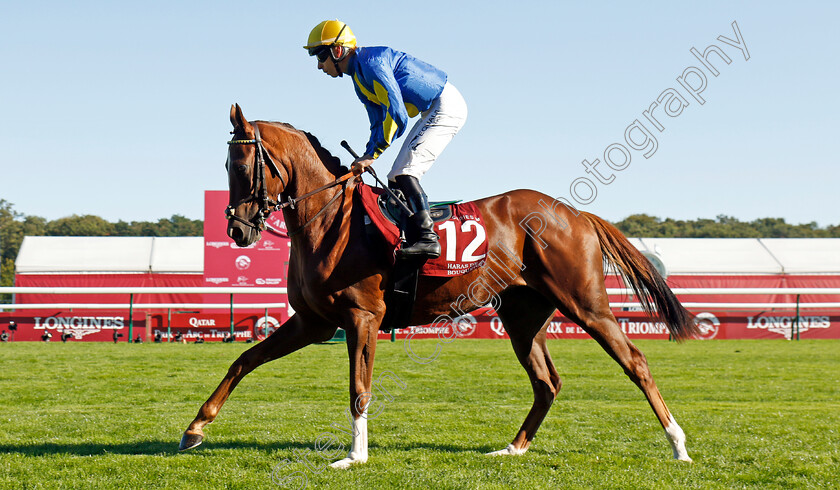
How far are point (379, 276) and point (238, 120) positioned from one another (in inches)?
50.5

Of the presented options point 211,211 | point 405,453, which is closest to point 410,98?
point 405,453

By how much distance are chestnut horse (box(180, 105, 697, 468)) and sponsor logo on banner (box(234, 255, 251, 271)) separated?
14.2 meters

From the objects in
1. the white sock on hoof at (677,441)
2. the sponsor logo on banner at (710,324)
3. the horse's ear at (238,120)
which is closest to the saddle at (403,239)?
the horse's ear at (238,120)

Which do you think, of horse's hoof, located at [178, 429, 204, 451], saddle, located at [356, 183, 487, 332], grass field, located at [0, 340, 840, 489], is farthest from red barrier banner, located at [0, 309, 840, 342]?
horse's hoof, located at [178, 429, 204, 451]

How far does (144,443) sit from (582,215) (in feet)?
11.4

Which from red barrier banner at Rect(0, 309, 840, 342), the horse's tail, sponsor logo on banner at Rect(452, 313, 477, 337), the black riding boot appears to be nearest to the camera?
the black riding boot

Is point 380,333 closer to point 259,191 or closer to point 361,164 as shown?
point 361,164

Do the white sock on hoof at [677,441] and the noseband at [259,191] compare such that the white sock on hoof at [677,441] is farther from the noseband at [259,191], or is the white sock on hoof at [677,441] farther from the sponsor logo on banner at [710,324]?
the sponsor logo on banner at [710,324]

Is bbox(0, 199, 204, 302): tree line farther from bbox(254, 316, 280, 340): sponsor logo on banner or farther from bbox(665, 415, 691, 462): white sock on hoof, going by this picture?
bbox(665, 415, 691, 462): white sock on hoof

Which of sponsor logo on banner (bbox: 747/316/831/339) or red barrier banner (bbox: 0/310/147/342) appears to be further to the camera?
sponsor logo on banner (bbox: 747/316/831/339)

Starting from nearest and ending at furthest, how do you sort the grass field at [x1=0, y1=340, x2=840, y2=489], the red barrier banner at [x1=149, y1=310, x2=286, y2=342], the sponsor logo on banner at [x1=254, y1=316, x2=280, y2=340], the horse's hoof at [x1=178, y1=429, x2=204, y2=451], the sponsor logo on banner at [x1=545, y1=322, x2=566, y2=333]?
the grass field at [x1=0, y1=340, x2=840, y2=489]
the horse's hoof at [x1=178, y1=429, x2=204, y2=451]
the sponsor logo on banner at [x1=254, y1=316, x2=280, y2=340]
the red barrier banner at [x1=149, y1=310, x2=286, y2=342]
the sponsor logo on banner at [x1=545, y1=322, x2=566, y2=333]

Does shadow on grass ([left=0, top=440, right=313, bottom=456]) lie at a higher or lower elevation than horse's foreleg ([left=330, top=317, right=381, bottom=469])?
lower

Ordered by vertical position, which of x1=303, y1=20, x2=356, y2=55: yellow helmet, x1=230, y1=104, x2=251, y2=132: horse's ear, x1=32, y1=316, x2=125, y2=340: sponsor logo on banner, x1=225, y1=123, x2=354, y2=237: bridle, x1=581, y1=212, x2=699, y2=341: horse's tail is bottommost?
x1=32, y1=316, x2=125, y2=340: sponsor logo on banner

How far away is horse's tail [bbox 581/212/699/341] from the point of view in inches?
208
